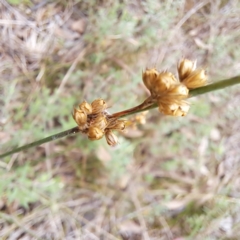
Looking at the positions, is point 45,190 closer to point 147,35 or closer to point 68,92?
point 68,92

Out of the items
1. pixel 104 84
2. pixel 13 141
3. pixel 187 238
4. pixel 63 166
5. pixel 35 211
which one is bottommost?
pixel 187 238

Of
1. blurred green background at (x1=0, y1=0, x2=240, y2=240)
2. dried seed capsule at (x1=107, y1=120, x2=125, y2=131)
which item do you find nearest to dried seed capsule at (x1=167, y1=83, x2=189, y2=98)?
dried seed capsule at (x1=107, y1=120, x2=125, y2=131)

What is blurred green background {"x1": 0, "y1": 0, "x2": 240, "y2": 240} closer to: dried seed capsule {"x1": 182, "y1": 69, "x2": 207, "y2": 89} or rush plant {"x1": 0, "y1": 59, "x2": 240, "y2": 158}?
rush plant {"x1": 0, "y1": 59, "x2": 240, "y2": 158}

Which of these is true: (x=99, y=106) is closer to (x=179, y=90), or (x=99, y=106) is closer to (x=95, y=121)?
(x=95, y=121)

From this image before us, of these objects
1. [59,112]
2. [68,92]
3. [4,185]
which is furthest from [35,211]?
[68,92]

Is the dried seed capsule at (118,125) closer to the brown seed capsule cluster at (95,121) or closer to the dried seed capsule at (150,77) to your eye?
the brown seed capsule cluster at (95,121)

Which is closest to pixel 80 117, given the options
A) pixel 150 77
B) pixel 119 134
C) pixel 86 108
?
pixel 86 108
